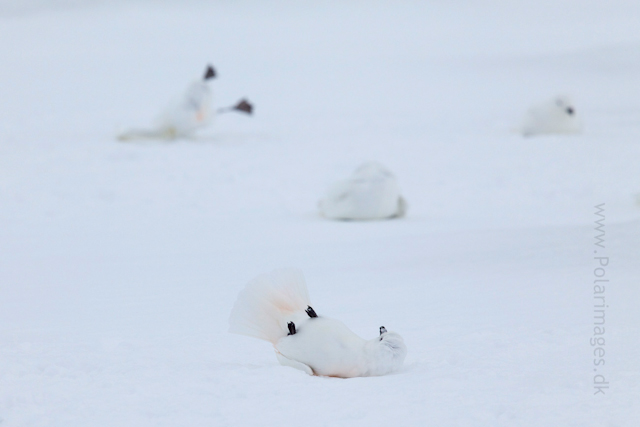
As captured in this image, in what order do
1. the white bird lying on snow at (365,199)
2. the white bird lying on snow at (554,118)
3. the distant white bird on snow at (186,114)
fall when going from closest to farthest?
the white bird lying on snow at (365,199), the distant white bird on snow at (186,114), the white bird lying on snow at (554,118)

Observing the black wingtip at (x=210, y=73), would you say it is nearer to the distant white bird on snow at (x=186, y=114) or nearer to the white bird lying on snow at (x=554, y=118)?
the distant white bird on snow at (x=186, y=114)

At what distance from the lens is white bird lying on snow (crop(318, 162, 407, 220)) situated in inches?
153

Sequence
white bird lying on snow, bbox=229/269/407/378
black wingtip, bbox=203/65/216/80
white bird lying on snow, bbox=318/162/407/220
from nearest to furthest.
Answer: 1. white bird lying on snow, bbox=229/269/407/378
2. white bird lying on snow, bbox=318/162/407/220
3. black wingtip, bbox=203/65/216/80

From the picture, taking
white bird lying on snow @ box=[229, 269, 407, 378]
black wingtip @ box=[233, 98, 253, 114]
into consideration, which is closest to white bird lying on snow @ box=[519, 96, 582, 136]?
black wingtip @ box=[233, 98, 253, 114]

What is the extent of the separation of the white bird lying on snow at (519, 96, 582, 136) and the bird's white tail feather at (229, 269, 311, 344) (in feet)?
16.4

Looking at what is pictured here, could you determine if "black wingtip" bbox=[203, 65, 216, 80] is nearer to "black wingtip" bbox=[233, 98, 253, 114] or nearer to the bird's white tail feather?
"black wingtip" bbox=[233, 98, 253, 114]

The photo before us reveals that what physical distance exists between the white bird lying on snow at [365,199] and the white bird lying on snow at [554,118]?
109 inches

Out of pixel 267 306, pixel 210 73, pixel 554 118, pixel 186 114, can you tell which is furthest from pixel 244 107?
pixel 267 306

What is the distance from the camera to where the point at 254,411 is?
135cm

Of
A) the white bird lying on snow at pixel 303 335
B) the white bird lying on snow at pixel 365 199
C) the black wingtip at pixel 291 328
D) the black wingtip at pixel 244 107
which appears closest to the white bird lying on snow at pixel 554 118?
the black wingtip at pixel 244 107

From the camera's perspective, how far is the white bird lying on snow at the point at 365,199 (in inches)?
153

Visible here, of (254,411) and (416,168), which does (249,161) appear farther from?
(254,411)

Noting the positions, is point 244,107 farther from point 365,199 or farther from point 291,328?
point 291,328

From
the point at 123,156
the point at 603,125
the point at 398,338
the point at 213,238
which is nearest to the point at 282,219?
the point at 213,238
